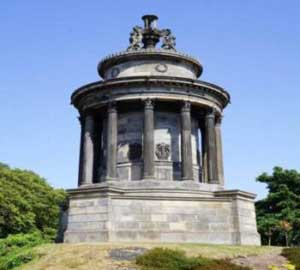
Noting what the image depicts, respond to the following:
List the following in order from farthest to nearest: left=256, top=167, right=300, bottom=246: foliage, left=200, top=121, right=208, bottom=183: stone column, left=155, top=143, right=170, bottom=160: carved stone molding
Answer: left=256, top=167, right=300, bottom=246: foliage
left=200, top=121, right=208, bottom=183: stone column
left=155, top=143, right=170, bottom=160: carved stone molding

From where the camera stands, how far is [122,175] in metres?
31.3

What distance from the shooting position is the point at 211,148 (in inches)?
1257

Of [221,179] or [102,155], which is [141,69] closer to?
[102,155]

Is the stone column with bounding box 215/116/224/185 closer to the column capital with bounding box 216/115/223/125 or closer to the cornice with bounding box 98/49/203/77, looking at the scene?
the column capital with bounding box 216/115/223/125

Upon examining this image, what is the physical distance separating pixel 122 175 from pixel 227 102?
9290 millimetres

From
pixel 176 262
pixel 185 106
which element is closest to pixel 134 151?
pixel 185 106

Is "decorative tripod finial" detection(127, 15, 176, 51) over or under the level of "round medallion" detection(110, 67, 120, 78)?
over

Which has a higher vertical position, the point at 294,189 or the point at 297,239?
the point at 294,189

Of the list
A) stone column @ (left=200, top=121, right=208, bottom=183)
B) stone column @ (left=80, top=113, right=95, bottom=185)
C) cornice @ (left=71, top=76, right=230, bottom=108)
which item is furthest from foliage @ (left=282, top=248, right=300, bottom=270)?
stone column @ (left=80, top=113, right=95, bottom=185)

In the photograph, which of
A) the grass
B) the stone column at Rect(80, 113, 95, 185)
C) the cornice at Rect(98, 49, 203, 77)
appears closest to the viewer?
the grass

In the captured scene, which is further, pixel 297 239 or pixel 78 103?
pixel 297 239

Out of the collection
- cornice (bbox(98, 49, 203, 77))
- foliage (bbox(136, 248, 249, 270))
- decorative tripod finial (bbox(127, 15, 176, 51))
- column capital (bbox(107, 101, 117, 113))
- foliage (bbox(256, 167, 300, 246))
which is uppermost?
decorative tripod finial (bbox(127, 15, 176, 51))

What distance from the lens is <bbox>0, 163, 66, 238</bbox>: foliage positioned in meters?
46.9

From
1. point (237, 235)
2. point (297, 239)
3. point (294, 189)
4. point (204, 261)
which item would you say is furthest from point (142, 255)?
point (294, 189)
